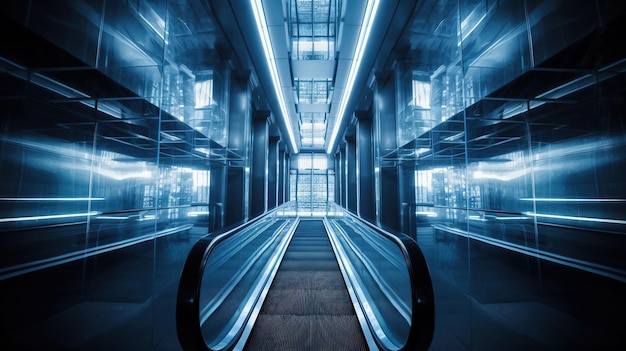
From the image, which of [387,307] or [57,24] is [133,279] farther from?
[387,307]

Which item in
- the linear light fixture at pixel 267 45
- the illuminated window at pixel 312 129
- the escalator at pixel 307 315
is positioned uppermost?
the illuminated window at pixel 312 129

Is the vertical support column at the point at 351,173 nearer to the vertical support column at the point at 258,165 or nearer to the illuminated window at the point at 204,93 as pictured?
the vertical support column at the point at 258,165

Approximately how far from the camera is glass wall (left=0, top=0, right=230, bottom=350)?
293 centimetres

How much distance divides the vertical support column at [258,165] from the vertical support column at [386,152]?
4424mm

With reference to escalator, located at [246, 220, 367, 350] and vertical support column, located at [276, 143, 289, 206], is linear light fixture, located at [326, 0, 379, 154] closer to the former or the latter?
escalator, located at [246, 220, 367, 350]

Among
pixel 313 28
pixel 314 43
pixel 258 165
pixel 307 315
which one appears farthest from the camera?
pixel 258 165

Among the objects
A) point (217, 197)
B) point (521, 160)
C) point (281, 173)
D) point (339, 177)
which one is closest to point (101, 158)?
point (217, 197)

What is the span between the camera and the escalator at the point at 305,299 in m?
1.28

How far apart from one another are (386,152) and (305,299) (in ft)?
15.9

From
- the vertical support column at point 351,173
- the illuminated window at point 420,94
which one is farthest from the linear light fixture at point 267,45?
the vertical support column at point 351,173

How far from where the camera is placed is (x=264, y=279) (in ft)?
11.4

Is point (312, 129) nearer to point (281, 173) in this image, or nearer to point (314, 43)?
point (281, 173)

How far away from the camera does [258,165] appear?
9508 millimetres

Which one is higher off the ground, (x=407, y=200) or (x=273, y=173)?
(x=273, y=173)
